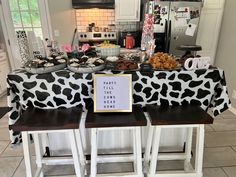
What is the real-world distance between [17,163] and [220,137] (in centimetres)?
230

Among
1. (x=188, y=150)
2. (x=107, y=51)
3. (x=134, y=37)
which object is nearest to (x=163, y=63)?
(x=107, y=51)

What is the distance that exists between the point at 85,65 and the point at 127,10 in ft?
8.39

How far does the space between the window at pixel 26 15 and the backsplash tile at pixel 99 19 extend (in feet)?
2.69

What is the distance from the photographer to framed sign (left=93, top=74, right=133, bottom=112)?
4.89 feet

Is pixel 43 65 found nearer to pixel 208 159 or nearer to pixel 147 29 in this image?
pixel 147 29

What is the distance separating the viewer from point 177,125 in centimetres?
136

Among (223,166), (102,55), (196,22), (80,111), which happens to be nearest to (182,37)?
(196,22)

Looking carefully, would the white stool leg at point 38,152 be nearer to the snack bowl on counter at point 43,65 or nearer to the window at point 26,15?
the snack bowl on counter at point 43,65

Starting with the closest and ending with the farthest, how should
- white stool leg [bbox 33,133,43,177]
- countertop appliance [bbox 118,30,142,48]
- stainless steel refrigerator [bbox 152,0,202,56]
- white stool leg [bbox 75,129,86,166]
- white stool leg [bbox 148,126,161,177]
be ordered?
1. white stool leg [bbox 148,126,161,177]
2. white stool leg [bbox 75,129,86,166]
3. white stool leg [bbox 33,133,43,177]
4. stainless steel refrigerator [bbox 152,0,202,56]
5. countertop appliance [bbox 118,30,142,48]

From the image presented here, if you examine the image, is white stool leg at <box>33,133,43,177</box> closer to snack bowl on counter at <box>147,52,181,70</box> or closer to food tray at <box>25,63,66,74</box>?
food tray at <box>25,63,66,74</box>

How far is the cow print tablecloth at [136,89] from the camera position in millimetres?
1534

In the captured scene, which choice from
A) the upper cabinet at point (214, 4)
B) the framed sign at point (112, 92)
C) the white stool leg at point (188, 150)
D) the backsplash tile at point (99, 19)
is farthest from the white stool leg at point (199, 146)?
the backsplash tile at point (99, 19)

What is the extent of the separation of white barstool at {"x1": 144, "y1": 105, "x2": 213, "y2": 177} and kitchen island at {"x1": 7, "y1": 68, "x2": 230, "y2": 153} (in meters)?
0.11

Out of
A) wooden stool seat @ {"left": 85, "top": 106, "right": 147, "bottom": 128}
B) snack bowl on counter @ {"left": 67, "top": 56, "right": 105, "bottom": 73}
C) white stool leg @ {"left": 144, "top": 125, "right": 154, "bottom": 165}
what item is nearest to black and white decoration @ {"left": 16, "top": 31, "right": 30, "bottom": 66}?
snack bowl on counter @ {"left": 67, "top": 56, "right": 105, "bottom": 73}
